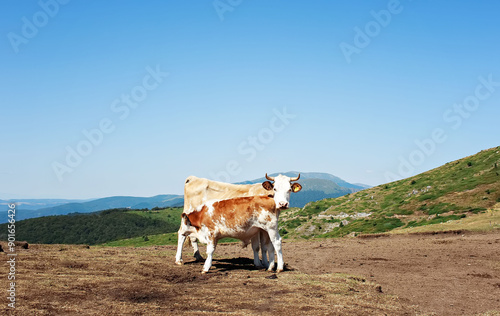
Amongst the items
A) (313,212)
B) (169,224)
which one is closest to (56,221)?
(169,224)

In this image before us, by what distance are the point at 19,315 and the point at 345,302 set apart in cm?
659

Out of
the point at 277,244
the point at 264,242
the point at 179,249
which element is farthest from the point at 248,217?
the point at 179,249

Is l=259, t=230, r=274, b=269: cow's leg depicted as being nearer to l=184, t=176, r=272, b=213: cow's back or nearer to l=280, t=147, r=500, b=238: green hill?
l=184, t=176, r=272, b=213: cow's back

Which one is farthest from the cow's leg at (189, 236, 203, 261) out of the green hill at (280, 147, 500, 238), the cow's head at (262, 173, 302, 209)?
the green hill at (280, 147, 500, 238)

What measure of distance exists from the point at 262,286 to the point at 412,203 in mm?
25656

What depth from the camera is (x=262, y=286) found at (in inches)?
412

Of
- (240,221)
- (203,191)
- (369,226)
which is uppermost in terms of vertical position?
(203,191)

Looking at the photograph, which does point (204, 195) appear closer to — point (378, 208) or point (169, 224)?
point (378, 208)

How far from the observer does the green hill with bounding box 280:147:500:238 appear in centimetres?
2878

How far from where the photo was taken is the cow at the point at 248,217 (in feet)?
42.3

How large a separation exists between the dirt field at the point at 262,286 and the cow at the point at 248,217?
112 cm

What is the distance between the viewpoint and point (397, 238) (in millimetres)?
23375

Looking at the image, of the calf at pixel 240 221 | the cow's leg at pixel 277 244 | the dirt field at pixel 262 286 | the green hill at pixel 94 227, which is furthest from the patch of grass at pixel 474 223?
the green hill at pixel 94 227

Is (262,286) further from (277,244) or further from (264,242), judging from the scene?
(264,242)
